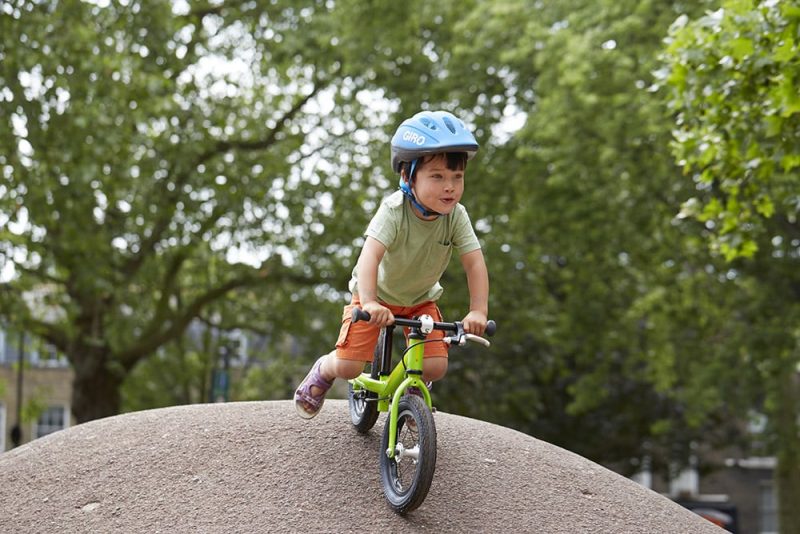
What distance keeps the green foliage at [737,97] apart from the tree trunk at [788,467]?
1450 centimetres

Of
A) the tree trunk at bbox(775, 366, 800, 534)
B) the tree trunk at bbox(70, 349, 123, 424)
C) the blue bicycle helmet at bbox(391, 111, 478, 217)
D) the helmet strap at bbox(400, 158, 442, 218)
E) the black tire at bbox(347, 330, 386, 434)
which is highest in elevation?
the blue bicycle helmet at bbox(391, 111, 478, 217)

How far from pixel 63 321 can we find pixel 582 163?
931 centimetres

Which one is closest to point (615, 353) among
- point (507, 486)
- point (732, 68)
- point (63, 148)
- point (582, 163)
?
point (582, 163)

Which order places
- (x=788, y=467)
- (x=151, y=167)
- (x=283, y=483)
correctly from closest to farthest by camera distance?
(x=283, y=483) < (x=151, y=167) < (x=788, y=467)

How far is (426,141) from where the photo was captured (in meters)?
5.80

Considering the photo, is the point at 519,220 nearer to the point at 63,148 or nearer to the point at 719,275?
the point at 719,275

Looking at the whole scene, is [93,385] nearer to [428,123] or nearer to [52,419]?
[428,123]

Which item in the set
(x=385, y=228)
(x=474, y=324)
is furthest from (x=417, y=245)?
(x=474, y=324)

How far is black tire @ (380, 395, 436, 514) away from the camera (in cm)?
565

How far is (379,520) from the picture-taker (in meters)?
6.10

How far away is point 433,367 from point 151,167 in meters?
12.6

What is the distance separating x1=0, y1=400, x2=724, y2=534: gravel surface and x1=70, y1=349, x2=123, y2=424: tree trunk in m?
12.0

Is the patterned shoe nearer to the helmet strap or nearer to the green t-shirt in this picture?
the green t-shirt

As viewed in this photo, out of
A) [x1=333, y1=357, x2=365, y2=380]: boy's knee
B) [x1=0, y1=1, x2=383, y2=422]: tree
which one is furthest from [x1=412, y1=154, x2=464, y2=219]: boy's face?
[x1=0, y1=1, x2=383, y2=422]: tree
